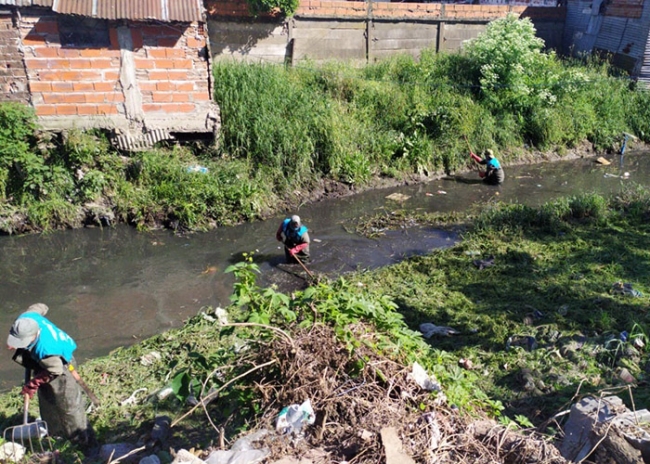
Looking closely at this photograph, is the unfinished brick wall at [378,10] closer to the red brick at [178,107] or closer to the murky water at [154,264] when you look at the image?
the red brick at [178,107]

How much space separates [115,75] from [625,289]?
7568 millimetres

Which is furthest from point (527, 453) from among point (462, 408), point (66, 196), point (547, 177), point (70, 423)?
point (547, 177)

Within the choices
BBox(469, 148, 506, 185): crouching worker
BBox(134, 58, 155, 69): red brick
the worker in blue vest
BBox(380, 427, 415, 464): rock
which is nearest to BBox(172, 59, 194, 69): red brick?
BBox(134, 58, 155, 69): red brick

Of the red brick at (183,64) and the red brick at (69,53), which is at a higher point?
the red brick at (69,53)

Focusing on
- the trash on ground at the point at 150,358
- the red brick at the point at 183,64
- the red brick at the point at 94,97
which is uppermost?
the red brick at the point at 183,64

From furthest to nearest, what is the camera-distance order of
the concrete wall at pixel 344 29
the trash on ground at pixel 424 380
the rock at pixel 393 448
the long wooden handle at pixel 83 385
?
the concrete wall at pixel 344 29
the long wooden handle at pixel 83 385
the trash on ground at pixel 424 380
the rock at pixel 393 448

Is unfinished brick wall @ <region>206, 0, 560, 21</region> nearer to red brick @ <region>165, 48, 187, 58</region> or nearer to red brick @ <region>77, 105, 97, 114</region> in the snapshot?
red brick @ <region>165, 48, 187, 58</region>

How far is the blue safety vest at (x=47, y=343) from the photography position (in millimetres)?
4637

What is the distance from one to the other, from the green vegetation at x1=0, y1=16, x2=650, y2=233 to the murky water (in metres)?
0.39

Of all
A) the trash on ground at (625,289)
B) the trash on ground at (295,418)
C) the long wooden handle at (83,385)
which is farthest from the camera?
the trash on ground at (625,289)

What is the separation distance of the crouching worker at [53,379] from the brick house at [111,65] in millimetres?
5009

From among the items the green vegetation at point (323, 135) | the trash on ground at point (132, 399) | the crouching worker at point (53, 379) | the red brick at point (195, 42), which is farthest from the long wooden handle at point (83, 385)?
the red brick at point (195, 42)

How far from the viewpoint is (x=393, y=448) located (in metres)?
3.23

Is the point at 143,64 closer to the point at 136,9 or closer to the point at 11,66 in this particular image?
the point at 136,9
